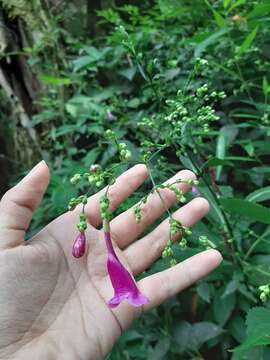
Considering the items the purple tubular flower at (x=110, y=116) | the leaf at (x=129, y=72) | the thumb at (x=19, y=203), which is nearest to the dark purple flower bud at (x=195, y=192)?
the thumb at (x=19, y=203)

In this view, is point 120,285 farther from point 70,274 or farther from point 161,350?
point 161,350

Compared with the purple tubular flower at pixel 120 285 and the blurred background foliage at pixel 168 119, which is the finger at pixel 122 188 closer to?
the blurred background foliage at pixel 168 119

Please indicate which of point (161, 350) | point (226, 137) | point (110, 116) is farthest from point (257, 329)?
point (110, 116)

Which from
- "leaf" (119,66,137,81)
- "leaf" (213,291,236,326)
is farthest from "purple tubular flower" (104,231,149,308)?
"leaf" (119,66,137,81)

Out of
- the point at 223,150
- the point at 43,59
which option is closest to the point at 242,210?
the point at 223,150

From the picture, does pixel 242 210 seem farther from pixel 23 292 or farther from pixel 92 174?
pixel 23 292
